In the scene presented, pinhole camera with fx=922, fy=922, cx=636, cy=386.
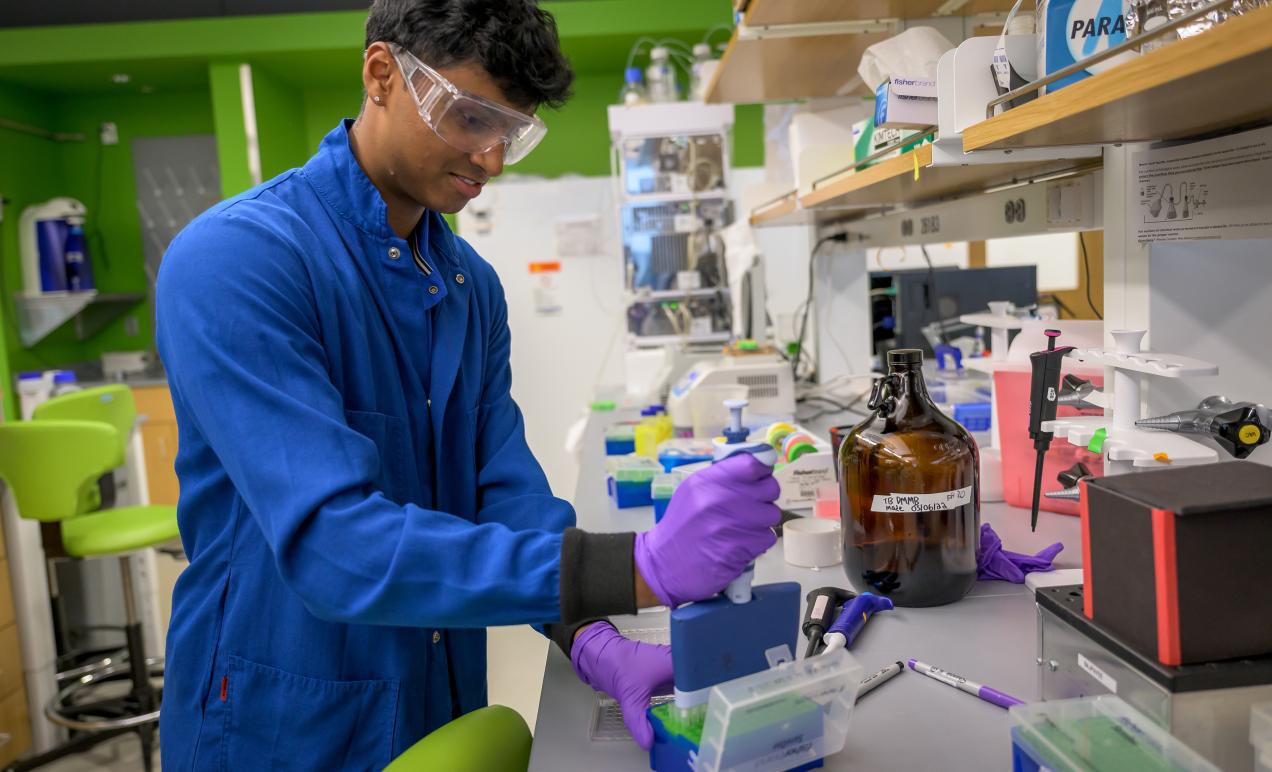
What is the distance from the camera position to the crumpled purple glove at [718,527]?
2.78 ft

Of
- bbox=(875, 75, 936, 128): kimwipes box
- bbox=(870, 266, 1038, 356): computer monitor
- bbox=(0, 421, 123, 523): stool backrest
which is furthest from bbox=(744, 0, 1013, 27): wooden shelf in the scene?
bbox=(0, 421, 123, 523): stool backrest

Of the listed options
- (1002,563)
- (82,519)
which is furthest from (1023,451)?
(82,519)

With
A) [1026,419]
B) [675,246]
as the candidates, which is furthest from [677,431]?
[675,246]

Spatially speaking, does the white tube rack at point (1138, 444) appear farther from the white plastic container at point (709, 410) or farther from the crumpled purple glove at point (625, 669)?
the white plastic container at point (709, 410)

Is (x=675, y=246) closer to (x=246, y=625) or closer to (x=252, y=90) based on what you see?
(x=252, y=90)

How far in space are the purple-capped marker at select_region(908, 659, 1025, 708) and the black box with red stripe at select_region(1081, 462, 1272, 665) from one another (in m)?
0.20

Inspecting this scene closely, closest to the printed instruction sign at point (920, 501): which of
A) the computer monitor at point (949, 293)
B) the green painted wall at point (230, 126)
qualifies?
the computer monitor at point (949, 293)

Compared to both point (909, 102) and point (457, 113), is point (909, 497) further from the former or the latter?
point (457, 113)

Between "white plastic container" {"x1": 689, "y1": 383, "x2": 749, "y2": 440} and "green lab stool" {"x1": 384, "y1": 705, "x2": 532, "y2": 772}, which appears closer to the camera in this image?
"green lab stool" {"x1": 384, "y1": 705, "x2": 532, "y2": 772}

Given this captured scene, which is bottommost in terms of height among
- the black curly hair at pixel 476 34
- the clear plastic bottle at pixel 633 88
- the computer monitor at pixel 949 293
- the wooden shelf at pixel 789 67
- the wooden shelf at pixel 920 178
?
the computer monitor at pixel 949 293

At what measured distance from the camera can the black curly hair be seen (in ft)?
3.75

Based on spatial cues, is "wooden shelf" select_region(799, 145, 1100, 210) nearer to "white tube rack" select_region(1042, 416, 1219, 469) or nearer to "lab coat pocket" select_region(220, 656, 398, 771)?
"white tube rack" select_region(1042, 416, 1219, 469)

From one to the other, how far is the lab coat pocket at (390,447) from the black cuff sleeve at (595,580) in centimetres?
35

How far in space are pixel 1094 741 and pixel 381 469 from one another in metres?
0.82
